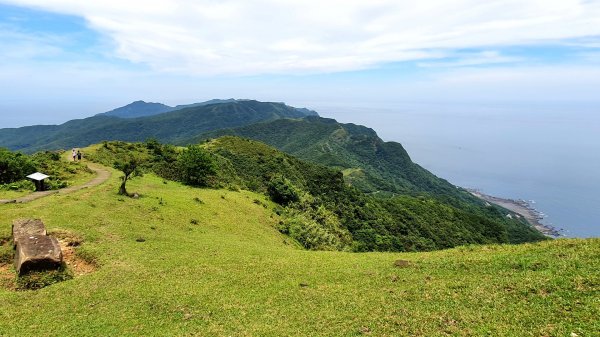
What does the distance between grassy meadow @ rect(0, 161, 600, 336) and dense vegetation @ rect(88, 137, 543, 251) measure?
74.0 feet

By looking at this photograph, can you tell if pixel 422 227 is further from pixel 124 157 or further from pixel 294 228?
pixel 124 157

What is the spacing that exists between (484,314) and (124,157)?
63580 mm

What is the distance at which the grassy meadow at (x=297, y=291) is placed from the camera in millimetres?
14633

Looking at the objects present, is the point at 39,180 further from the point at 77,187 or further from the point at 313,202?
the point at 313,202

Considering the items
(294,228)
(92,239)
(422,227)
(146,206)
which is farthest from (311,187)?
(92,239)

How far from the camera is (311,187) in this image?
88375 millimetres

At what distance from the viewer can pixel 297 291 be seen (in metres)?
19.1

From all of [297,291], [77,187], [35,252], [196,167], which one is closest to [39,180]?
[77,187]

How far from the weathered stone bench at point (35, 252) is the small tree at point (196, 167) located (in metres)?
29.8

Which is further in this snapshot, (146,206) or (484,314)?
(146,206)

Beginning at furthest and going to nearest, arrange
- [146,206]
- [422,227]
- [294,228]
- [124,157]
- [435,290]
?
[422,227], [124,157], [294,228], [146,206], [435,290]

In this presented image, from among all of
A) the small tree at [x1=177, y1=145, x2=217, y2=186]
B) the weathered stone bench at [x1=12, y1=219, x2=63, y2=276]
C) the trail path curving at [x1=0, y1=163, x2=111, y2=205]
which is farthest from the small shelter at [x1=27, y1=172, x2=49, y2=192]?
the small tree at [x1=177, y1=145, x2=217, y2=186]

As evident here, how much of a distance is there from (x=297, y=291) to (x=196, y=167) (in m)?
37.8

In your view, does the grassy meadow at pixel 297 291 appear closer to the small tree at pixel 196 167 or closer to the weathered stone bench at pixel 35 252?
the weathered stone bench at pixel 35 252
